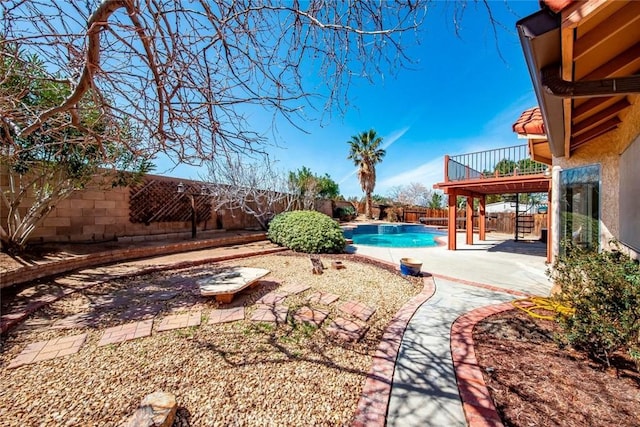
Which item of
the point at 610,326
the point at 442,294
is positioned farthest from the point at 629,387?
the point at 442,294

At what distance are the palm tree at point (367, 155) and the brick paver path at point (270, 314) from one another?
2302 centimetres

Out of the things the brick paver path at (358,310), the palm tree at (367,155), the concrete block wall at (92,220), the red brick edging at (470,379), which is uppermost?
the palm tree at (367,155)

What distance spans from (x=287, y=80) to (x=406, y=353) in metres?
3.10

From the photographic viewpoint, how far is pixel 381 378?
2.29 meters

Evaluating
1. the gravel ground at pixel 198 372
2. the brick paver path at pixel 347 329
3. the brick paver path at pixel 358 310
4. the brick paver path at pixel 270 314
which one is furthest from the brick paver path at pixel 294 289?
the brick paver path at pixel 347 329

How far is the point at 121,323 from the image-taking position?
327cm

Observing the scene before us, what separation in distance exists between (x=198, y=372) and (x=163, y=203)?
933cm

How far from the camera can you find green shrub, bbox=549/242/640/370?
2.10 meters

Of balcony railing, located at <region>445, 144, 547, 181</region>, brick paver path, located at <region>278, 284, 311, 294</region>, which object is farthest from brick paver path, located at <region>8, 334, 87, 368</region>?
balcony railing, located at <region>445, 144, 547, 181</region>

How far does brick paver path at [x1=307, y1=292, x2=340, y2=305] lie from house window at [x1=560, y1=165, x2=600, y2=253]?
3.97 m

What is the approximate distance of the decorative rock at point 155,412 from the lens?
1.65 metres

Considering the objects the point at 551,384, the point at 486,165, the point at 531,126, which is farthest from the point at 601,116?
the point at 486,165

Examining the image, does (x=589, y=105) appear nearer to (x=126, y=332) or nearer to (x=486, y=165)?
(x=126, y=332)

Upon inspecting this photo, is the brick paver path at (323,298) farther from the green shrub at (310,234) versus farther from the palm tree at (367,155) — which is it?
the palm tree at (367,155)
